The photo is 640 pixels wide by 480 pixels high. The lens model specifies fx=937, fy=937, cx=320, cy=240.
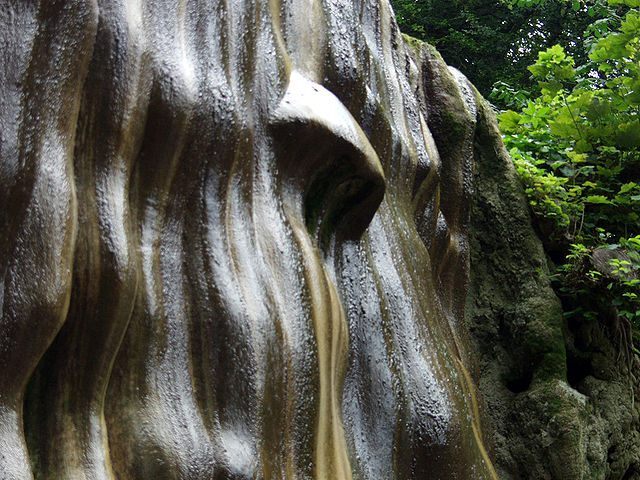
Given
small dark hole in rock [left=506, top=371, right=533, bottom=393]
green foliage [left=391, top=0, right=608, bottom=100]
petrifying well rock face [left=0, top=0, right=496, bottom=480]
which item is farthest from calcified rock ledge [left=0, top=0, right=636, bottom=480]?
green foliage [left=391, top=0, right=608, bottom=100]

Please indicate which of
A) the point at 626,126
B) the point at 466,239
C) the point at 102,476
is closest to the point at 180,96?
the point at 102,476

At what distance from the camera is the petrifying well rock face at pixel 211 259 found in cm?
130

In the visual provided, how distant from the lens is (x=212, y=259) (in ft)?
4.97

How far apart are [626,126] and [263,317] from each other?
1612 millimetres

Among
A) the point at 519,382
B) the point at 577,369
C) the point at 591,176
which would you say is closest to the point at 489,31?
the point at 591,176

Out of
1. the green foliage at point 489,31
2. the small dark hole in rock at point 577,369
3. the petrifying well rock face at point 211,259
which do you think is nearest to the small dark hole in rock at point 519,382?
the small dark hole in rock at point 577,369

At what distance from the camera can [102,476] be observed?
1271mm

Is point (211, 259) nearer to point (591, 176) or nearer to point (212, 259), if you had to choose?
point (212, 259)

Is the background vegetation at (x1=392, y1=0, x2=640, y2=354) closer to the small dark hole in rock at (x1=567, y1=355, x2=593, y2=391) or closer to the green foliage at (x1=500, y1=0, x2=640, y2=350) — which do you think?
the green foliage at (x1=500, y1=0, x2=640, y2=350)

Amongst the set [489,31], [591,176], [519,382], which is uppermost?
[489,31]

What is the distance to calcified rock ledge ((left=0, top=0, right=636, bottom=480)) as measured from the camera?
1.30 meters

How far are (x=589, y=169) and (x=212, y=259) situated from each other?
159cm

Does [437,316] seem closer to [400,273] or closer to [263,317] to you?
[400,273]

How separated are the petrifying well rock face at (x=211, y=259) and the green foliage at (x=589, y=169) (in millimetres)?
623
